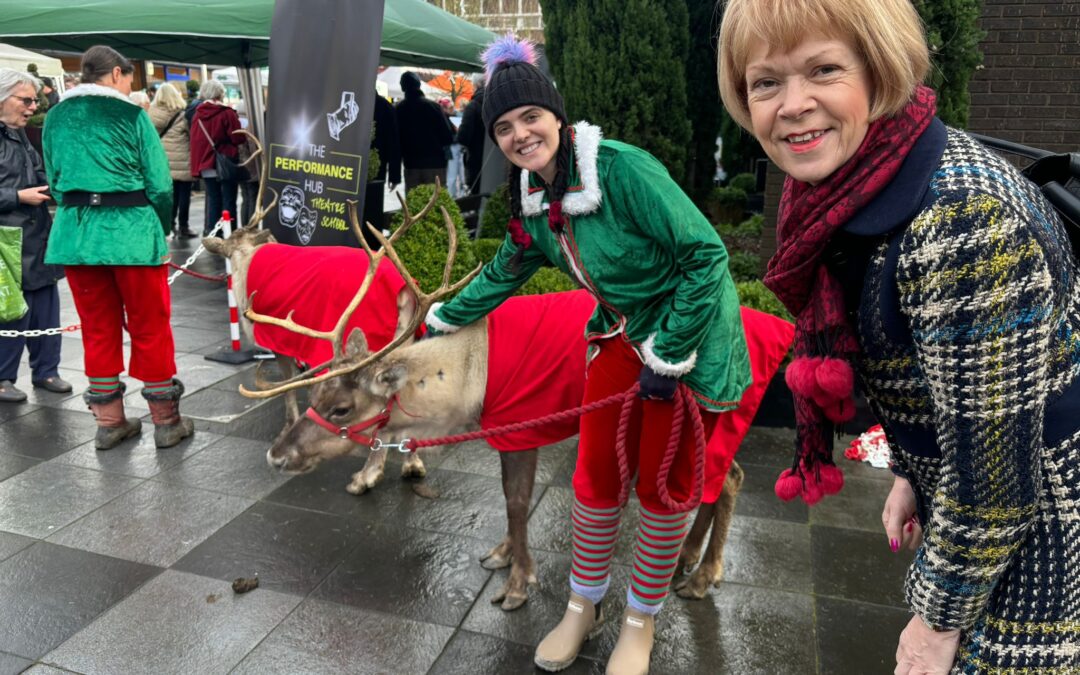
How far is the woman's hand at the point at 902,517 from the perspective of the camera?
187 centimetres

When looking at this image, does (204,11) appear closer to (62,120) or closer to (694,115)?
(62,120)

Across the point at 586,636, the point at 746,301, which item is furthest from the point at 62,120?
the point at 746,301

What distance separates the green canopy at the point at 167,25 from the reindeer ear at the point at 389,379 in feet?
18.7

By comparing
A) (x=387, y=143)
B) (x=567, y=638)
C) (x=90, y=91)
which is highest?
(x=90, y=91)

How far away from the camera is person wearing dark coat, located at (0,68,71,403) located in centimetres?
584

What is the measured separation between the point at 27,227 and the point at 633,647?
19.2ft

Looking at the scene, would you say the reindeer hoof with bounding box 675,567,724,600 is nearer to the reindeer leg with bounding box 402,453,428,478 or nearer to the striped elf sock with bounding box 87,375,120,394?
the reindeer leg with bounding box 402,453,428,478

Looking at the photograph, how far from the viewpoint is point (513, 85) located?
2814 mm

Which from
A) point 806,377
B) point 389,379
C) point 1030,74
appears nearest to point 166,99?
point 389,379

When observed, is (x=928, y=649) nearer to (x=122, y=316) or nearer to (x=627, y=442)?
(x=627, y=442)

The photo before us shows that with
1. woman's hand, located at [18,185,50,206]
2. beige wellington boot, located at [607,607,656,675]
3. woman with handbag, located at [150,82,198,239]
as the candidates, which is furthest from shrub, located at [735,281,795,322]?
woman with handbag, located at [150,82,198,239]

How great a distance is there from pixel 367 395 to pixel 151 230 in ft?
8.79

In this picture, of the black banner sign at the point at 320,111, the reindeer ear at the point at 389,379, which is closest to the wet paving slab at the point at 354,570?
the reindeer ear at the point at 389,379

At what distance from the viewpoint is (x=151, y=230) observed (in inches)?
204
